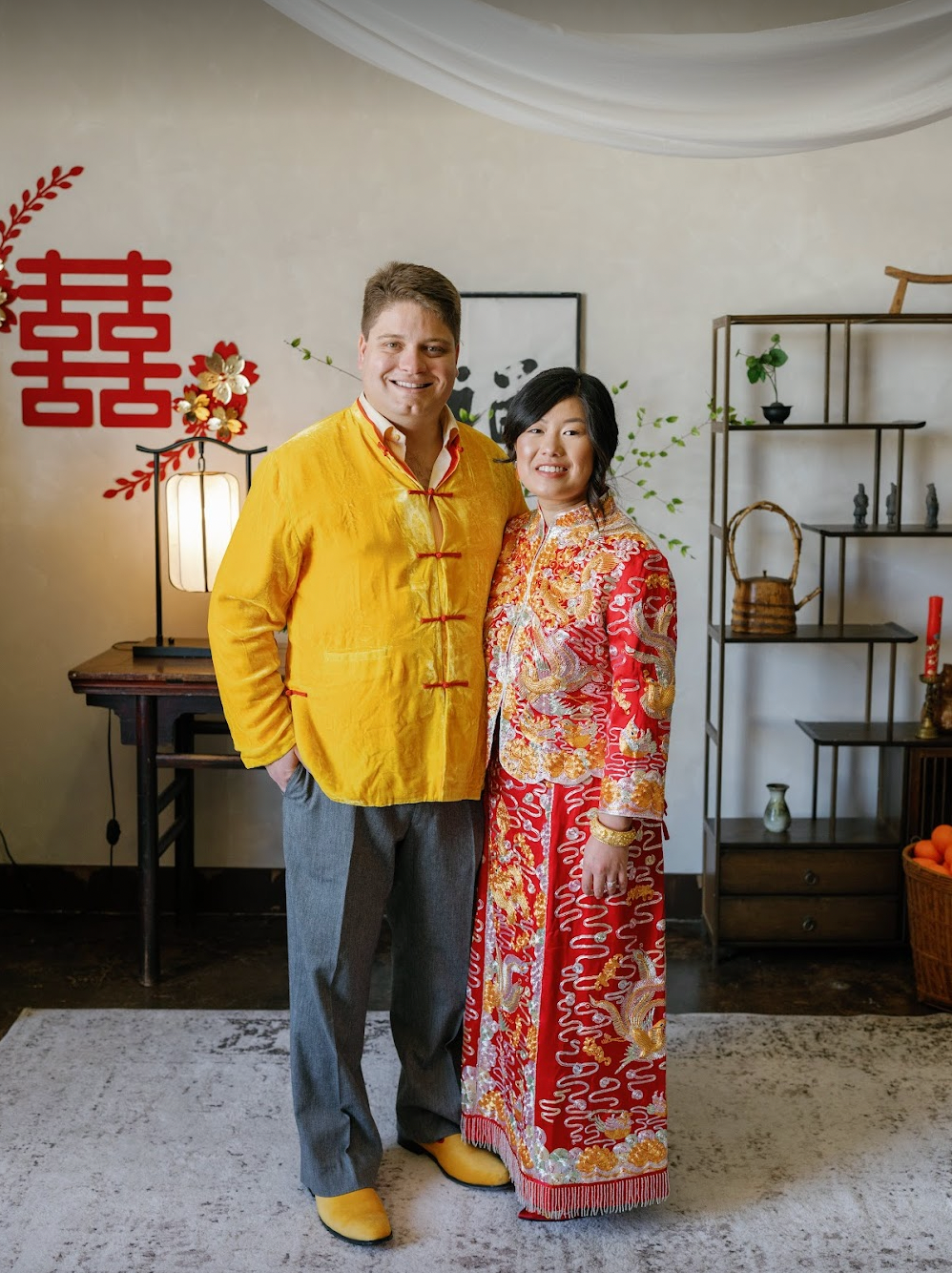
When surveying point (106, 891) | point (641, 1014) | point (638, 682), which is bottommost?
point (106, 891)

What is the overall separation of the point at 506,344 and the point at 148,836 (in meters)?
1.70

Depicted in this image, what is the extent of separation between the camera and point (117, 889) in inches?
153

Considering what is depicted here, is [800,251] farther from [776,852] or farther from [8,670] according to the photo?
[8,670]

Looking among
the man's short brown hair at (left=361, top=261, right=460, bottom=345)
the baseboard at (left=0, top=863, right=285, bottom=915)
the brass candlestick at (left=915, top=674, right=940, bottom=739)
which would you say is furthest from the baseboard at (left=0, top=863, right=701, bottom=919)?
the man's short brown hair at (left=361, top=261, right=460, bottom=345)

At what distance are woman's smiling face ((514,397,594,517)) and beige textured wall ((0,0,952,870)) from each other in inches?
63.2

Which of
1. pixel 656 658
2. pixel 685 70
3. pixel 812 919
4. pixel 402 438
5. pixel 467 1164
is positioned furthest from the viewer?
pixel 812 919

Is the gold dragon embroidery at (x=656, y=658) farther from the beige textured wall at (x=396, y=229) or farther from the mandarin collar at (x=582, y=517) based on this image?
the beige textured wall at (x=396, y=229)

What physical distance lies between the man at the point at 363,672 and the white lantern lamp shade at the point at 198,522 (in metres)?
1.25

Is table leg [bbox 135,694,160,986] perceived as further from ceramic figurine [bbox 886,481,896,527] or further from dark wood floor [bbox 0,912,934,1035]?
ceramic figurine [bbox 886,481,896,527]

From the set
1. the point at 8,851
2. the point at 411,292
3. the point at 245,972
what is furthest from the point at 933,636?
the point at 8,851

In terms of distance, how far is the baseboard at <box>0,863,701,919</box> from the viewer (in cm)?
388

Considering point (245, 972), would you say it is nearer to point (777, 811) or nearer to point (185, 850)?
point (185, 850)

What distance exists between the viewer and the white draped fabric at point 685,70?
194 centimetres

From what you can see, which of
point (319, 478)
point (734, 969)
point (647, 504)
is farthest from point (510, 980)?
point (647, 504)
